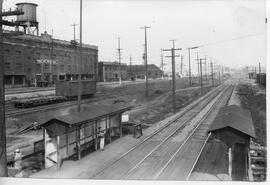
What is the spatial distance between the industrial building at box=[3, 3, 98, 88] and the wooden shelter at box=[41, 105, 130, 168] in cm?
2775

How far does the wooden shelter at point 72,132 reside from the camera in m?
13.5

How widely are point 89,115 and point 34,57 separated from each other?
36.6m

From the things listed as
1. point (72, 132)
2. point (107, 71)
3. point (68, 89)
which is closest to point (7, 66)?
point (68, 89)

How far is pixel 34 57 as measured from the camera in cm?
4856

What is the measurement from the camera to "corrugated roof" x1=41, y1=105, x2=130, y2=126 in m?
13.4

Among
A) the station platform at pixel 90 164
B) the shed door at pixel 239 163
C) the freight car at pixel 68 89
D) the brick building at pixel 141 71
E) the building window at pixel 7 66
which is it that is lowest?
the station platform at pixel 90 164

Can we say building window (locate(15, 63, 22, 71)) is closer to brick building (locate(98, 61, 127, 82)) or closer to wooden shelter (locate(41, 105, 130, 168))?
wooden shelter (locate(41, 105, 130, 168))

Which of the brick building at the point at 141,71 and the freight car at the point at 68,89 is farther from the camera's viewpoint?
the brick building at the point at 141,71

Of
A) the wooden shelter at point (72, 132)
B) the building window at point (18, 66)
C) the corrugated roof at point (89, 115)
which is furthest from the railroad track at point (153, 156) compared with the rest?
the building window at point (18, 66)

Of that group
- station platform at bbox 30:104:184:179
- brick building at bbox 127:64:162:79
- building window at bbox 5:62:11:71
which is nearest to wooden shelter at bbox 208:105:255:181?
station platform at bbox 30:104:184:179

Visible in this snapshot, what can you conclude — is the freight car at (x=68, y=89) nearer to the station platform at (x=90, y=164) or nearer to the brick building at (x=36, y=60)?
the brick building at (x=36, y=60)

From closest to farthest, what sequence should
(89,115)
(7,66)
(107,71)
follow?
(89,115) < (7,66) < (107,71)

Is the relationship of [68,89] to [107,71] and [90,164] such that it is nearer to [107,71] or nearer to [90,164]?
[90,164]

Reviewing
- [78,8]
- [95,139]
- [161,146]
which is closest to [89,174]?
[95,139]
